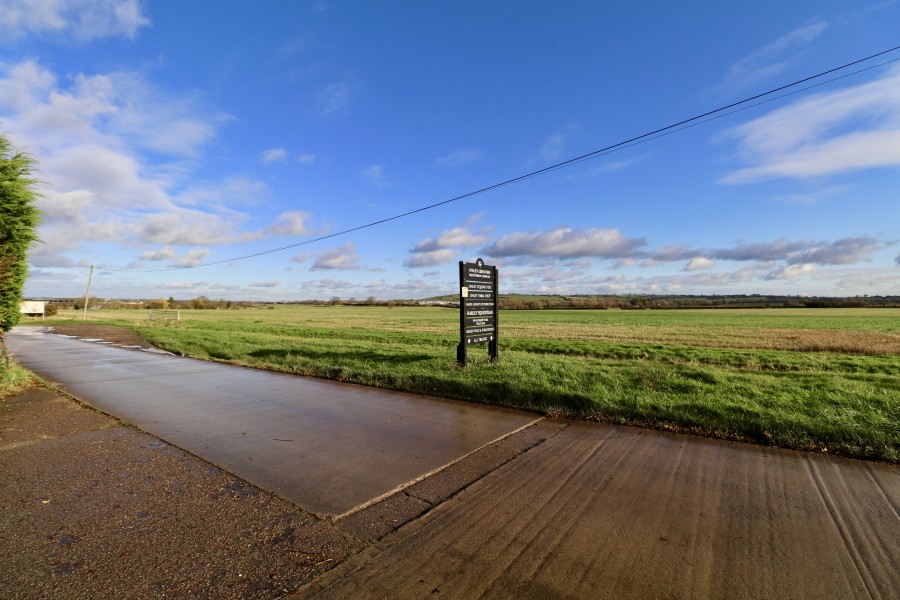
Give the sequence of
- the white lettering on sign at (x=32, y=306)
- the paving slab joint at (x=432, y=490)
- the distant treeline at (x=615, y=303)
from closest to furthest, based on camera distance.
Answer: the paving slab joint at (x=432, y=490) < the white lettering on sign at (x=32, y=306) < the distant treeline at (x=615, y=303)

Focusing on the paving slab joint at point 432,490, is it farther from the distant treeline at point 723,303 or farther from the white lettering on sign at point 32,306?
the distant treeline at point 723,303

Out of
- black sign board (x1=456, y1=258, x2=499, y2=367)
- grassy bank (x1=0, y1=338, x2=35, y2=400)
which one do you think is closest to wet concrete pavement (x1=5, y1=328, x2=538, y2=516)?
grassy bank (x1=0, y1=338, x2=35, y2=400)

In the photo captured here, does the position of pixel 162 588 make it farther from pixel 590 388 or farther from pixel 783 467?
pixel 590 388

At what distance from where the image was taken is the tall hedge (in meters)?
7.13

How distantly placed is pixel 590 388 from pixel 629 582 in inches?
178

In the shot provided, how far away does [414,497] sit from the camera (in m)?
3.44

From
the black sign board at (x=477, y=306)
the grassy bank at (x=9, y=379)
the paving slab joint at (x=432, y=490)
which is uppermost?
the black sign board at (x=477, y=306)

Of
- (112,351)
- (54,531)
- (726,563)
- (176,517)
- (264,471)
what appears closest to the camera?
(726,563)

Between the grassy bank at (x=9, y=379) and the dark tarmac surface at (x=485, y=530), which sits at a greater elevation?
the grassy bank at (x=9, y=379)

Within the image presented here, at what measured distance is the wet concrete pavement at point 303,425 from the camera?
3820 mm

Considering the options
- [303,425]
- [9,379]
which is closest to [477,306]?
[303,425]

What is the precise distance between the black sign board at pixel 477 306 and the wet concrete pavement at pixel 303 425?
2278mm

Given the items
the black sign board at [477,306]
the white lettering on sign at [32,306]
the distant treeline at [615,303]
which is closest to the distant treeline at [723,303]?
the distant treeline at [615,303]

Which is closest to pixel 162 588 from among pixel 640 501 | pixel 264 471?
pixel 264 471
